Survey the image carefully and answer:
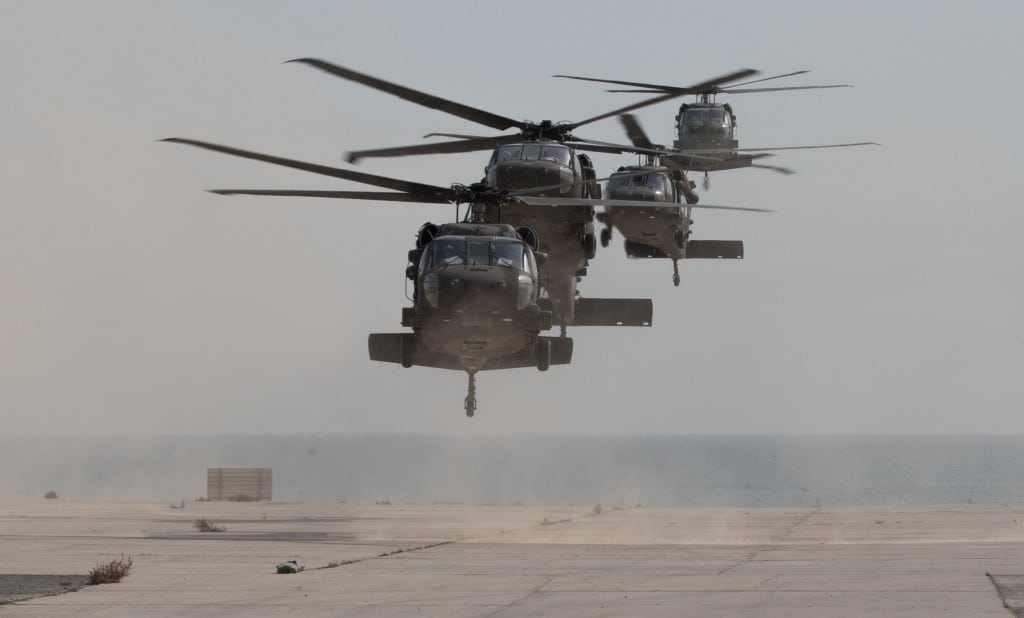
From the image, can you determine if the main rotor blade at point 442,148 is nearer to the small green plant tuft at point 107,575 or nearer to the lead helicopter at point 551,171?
the lead helicopter at point 551,171

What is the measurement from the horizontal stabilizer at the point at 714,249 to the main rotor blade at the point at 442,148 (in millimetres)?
7566

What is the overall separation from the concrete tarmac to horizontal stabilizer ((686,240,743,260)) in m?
6.97

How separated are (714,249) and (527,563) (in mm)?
17724

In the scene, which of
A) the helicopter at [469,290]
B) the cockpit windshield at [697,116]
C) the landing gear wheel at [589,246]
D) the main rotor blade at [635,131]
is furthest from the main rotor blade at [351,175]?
the cockpit windshield at [697,116]

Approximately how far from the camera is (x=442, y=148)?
2866 cm

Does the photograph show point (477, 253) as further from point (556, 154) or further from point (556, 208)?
point (556, 208)

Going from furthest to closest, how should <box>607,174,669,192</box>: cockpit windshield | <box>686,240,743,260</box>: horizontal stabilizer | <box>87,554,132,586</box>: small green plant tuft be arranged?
<box>686,240,743,260</box>: horizontal stabilizer < <box>607,174,669,192</box>: cockpit windshield < <box>87,554,132,586</box>: small green plant tuft

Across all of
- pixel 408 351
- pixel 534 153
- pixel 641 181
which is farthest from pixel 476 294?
pixel 641 181

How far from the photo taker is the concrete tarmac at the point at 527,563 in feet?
49.1

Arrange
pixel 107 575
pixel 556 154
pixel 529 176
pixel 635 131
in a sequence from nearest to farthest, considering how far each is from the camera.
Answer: pixel 107 575
pixel 529 176
pixel 556 154
pixel 635 131

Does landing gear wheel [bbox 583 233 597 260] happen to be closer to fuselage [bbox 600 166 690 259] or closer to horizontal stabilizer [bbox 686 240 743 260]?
fuselage [bbox 600 166 690 259]

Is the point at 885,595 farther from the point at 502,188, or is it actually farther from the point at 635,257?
the point at 635,257

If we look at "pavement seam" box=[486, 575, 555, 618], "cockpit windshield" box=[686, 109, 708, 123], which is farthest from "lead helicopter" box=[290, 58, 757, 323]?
"cockpit windshield" box=[686, 109, 708, 123]

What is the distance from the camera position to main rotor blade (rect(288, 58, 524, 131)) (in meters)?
23.6
